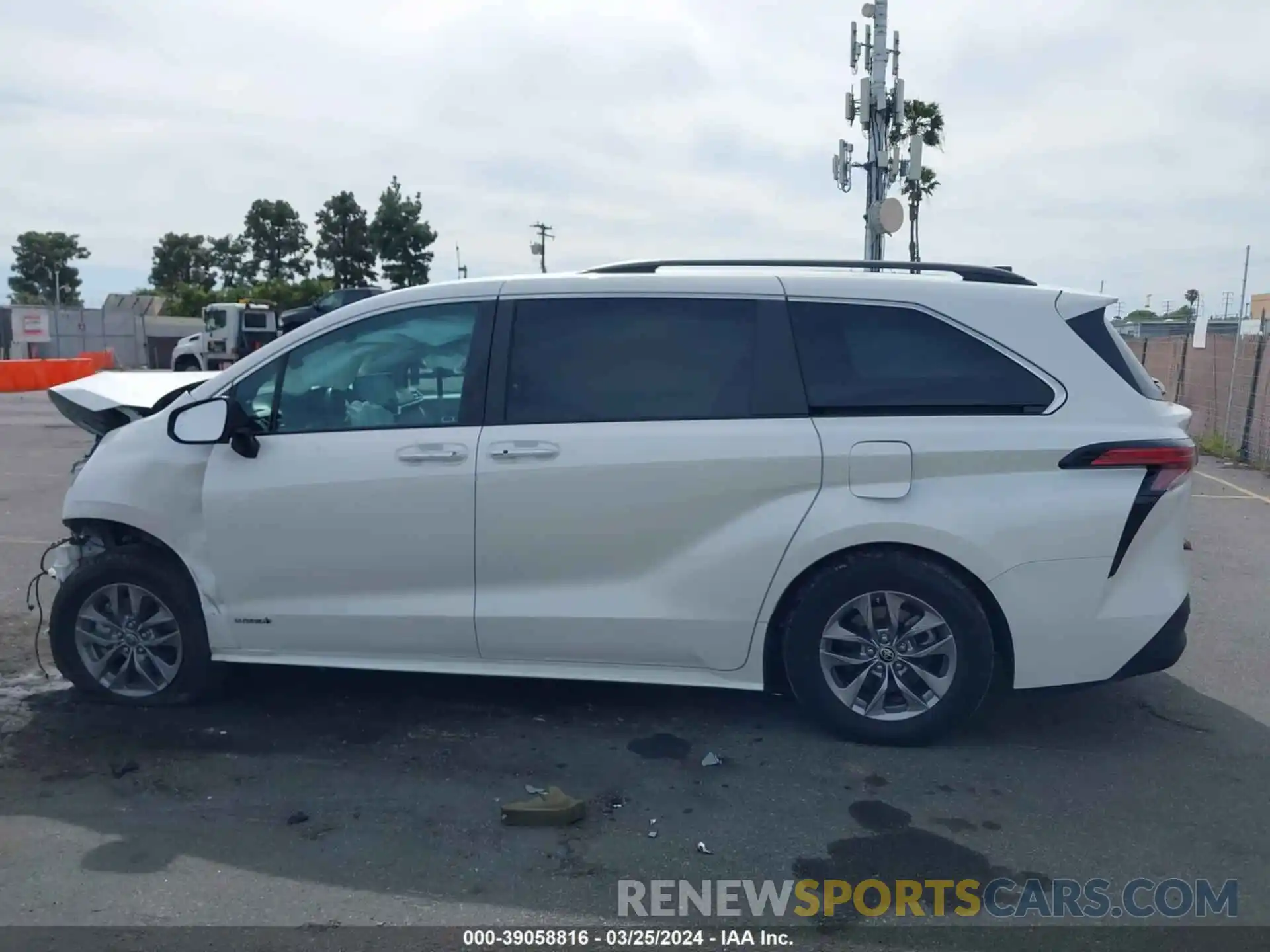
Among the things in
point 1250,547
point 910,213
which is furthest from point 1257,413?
point 910,213

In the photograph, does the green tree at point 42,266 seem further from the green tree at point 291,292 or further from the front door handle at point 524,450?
the front door handle at point 524,450

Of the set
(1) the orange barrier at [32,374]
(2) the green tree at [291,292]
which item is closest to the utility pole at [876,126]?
(1) the orange barrier at [32,374]

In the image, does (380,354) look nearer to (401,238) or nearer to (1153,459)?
(1153,459)

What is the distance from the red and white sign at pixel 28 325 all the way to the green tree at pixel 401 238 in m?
14.7

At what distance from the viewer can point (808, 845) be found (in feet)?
13.3

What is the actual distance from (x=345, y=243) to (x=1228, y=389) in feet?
143

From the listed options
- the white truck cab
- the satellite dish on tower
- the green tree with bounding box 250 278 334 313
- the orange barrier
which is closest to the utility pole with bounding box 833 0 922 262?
the satellite dish on tower

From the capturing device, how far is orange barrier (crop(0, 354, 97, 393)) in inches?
1171

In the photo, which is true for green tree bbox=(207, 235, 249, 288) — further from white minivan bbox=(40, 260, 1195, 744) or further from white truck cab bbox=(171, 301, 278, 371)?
white minivan bbox=(40, 260, 1195, 744)

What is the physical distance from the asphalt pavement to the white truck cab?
27.4 meters

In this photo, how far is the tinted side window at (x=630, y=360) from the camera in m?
4.88

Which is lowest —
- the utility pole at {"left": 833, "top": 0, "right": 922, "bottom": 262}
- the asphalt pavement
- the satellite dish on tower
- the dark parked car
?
the asphalt pavement

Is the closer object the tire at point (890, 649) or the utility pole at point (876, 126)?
the tire at point (890, 649)

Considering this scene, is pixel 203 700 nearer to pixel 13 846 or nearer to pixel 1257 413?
pixel 13 846
